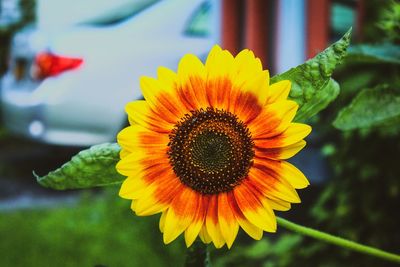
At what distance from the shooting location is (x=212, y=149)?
903mm

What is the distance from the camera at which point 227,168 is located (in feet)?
2.92

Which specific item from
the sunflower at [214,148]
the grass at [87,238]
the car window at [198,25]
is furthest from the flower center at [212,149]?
the car window at [198,25]

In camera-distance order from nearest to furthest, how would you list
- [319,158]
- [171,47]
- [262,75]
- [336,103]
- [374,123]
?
[262,75] < [374,123] < [336,103] < [319,158] < [171,47]

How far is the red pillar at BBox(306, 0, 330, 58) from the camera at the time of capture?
3.63 meters

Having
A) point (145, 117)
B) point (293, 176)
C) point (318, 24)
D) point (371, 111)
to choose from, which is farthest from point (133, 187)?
point (318, 24)

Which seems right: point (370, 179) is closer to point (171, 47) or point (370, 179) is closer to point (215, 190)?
point (215, 190)

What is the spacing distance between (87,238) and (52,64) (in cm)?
146

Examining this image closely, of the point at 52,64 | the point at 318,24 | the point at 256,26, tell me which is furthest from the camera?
the point at 52,64

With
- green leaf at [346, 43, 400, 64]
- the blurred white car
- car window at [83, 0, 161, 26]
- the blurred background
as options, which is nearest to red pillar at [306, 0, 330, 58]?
the blurred background

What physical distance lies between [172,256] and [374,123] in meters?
2.60

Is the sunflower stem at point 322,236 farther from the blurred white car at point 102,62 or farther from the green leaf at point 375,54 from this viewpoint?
the blurred white car at point 102,62

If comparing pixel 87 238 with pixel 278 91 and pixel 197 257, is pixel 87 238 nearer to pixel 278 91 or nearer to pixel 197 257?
pixel 197 257

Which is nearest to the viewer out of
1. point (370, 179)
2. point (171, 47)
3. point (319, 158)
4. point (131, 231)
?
point (370, 179)

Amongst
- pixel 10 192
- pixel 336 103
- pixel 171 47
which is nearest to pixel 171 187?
pixel 336 103
